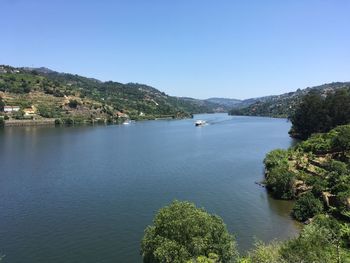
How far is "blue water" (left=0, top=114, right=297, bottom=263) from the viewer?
116 feet

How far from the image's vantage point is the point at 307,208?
4134cm

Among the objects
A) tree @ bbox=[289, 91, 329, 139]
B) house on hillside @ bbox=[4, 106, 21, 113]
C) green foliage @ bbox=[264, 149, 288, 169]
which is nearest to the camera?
green foliage @ bbox=[264, 149, 288, 169]

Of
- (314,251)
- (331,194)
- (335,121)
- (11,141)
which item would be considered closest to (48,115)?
(11,141)

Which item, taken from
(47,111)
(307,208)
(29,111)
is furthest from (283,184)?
(47,111)

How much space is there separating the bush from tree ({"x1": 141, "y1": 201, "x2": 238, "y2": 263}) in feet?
54.7

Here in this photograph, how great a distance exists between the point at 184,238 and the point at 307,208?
21.4 meters

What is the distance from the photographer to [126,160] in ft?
276

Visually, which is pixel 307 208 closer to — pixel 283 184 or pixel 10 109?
pixel 283 184

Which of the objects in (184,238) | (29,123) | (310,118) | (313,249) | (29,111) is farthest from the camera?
(29,111)

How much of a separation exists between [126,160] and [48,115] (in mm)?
117936

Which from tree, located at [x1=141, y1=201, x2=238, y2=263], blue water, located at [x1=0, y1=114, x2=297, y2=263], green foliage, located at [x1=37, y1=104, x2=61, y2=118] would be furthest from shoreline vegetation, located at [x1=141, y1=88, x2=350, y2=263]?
green foliage, located at [x1=37, y1=104, x2=61, y2=118]

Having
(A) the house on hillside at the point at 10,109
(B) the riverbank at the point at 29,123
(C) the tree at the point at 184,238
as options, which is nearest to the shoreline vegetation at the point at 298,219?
(C) the tree at the point at 184,238

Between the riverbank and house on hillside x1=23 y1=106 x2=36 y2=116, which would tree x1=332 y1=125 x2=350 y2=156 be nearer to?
the riverbank

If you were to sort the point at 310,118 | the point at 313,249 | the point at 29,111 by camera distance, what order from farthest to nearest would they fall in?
the point at 29,111 → the point at 310,118 → the point at 313,249
